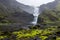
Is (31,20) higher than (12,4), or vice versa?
(12,4)

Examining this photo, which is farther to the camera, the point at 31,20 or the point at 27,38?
the point at 31,20

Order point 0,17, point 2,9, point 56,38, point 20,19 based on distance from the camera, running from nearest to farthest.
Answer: point 56,38 < point 0,17 < point 20,19 < point 2,9

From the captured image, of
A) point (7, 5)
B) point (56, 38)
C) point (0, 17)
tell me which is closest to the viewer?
point (56, 38)

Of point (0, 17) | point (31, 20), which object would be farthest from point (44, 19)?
point (0, 17)

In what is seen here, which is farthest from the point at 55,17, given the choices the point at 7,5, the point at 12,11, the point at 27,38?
the point at 27,38

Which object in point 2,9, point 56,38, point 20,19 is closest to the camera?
point 56,38

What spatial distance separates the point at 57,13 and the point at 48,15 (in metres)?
6.58

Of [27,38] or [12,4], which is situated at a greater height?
[12,4]

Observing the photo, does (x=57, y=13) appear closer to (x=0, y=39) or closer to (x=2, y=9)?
(x=2, y=9)

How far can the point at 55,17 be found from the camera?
93125mm

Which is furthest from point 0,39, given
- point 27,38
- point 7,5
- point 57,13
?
point 7,5

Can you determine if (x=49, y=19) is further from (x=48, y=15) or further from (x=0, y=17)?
(x=0, y=17)

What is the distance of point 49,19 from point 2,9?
28455 mm

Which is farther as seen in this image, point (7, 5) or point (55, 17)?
point (7, 5)
